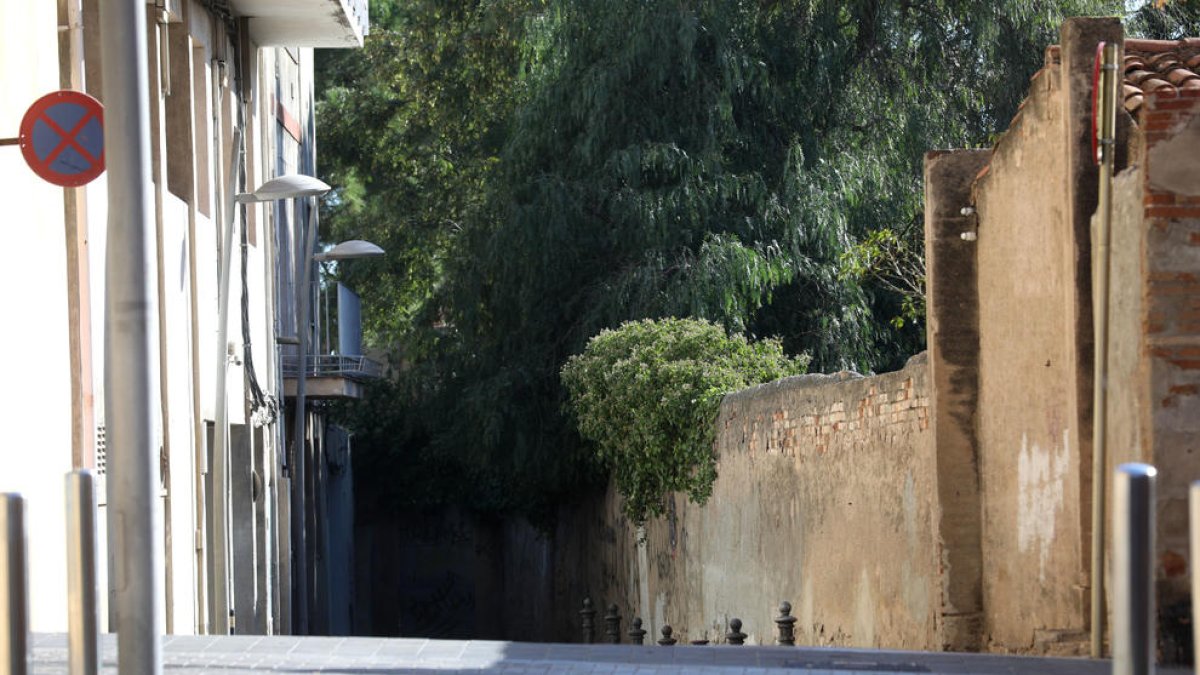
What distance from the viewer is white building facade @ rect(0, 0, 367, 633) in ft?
36.3

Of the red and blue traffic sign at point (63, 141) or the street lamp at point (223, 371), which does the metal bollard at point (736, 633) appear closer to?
the street lamp at point (223, 371)

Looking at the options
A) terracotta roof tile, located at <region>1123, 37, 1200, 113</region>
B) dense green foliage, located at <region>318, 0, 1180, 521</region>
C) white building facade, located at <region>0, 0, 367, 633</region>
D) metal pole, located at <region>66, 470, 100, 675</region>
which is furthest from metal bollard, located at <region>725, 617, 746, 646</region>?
metal pole, located at <region>66, 470, 100, 675</region>

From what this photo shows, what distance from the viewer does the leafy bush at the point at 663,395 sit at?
57.7 feet

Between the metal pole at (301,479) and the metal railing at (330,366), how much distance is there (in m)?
0.36

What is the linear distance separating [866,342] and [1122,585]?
19068 millimetres

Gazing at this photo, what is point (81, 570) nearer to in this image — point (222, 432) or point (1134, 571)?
point (1134, 571)

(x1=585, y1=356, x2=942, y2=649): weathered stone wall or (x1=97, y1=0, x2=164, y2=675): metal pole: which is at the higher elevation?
(x1=97, y1=0, x2=164, y2=675): metal pole

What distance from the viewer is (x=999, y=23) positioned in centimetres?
2348

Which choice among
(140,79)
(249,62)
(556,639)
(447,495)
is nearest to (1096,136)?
(140,79)

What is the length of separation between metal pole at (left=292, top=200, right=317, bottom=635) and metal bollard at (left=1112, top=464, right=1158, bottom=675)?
16.7 metres

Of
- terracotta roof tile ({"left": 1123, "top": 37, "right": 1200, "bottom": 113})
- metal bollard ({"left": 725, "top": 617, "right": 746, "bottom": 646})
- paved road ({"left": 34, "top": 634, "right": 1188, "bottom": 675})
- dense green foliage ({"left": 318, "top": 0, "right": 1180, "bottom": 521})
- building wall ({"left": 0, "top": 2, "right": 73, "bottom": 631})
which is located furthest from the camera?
dense green foliage ({"left": 318, "top": 0, "right": 1180, "bottom": 521})

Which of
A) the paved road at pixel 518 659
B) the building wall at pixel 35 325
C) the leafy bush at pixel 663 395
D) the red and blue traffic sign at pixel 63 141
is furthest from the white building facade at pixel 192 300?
the leafy bush at pixel 663 395

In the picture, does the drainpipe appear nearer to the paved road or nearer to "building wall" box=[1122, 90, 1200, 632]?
"building wall" box=[1122, 90, 1200, 632]

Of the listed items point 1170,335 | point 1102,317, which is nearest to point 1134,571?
point 1170,335
